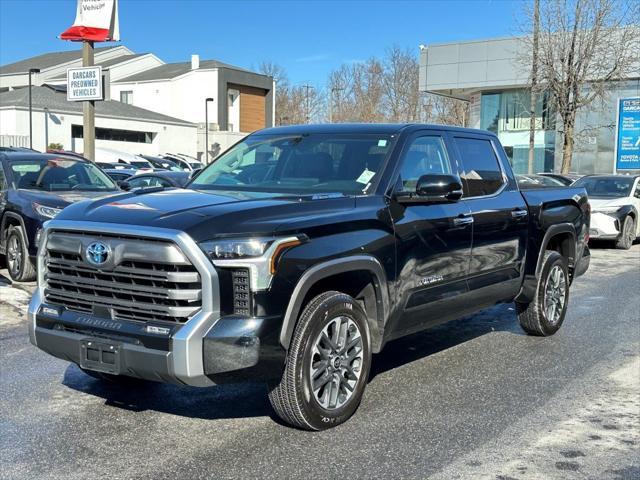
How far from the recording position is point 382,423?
4.64m

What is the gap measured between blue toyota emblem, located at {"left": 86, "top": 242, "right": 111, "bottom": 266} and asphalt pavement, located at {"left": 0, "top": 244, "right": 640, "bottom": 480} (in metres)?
1.07

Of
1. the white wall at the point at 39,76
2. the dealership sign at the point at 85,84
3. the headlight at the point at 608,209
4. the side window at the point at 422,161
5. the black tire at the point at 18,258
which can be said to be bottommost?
the black tire at the point at 18,258

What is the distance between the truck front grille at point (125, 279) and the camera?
153 inches

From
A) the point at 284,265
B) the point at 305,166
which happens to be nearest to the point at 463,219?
the point at 305,166

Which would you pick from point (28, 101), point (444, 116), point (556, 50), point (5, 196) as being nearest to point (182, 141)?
point (28, 101)

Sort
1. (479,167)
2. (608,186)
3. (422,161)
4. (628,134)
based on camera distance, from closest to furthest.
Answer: (422,161)
(479,167)
(608,186)
(628,134)

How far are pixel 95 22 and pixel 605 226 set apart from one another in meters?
11.4

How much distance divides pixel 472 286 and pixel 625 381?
4.52ft

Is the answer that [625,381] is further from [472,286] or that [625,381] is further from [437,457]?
[437,457]

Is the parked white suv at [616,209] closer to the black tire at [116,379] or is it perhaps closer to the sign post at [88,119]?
the sign post at [88,119]

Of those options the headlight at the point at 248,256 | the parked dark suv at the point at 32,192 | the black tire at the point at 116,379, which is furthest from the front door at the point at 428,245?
the parked dark suv at the point at 32,192

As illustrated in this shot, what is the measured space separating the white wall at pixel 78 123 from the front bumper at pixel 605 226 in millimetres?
38249

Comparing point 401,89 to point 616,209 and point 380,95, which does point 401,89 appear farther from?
point 616,209

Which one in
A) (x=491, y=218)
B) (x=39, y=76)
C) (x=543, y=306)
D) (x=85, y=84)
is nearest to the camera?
(x=491, y=218)
